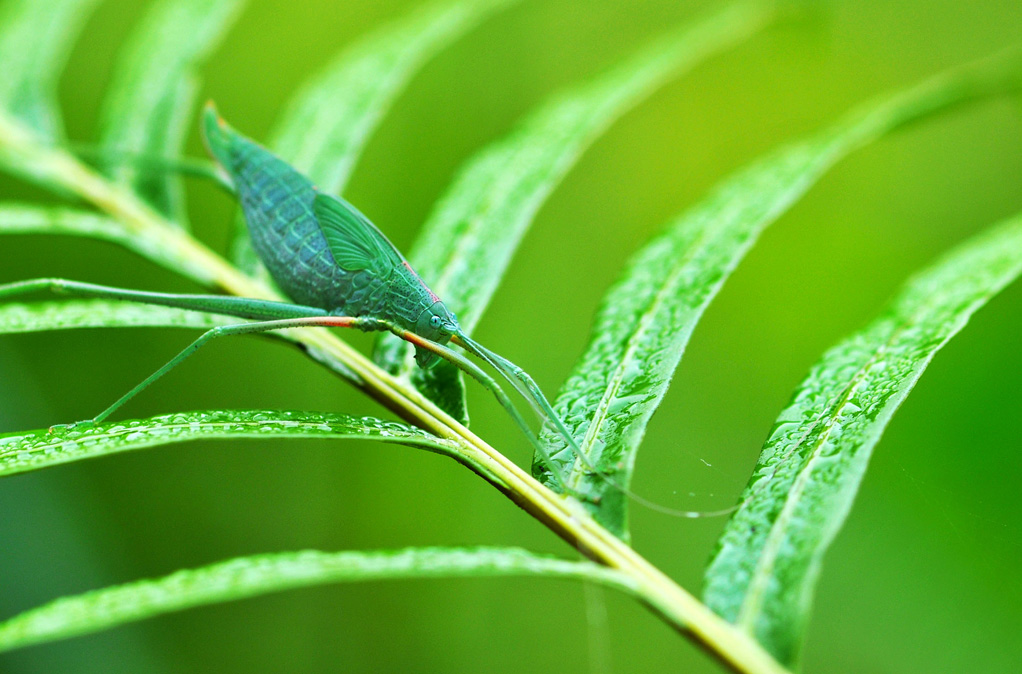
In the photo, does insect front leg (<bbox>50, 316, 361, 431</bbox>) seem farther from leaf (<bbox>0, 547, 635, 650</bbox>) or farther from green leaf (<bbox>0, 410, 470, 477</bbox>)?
leaf (<bbox>0, 547, 635, 650</bbox>)

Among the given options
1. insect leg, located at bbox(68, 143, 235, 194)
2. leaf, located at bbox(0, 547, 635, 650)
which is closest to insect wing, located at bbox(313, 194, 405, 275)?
insect leg, located at bbox(68, 143, 235, 194)

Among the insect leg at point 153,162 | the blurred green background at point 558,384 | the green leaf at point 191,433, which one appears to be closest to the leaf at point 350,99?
the insect leg at point 153,162

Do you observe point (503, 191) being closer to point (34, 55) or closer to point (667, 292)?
point (667, 292)

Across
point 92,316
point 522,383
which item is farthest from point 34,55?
point 522,383

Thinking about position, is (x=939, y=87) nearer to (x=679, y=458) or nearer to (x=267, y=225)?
(x=679, y=458)

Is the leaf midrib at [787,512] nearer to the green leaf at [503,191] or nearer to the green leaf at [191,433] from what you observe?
the green leaf at [191,433]

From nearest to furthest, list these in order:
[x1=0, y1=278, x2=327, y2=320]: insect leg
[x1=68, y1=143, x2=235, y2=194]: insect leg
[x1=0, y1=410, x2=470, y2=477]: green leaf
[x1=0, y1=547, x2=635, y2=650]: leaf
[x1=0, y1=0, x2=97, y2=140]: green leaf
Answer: [x1=0, y1=547, x2=635, y2=650]: leaf → [x1=0, y1=410, x2=470, y2=477]: green leaf → [x1=0, y1=278, x2=327, y2=320]: insect leg → [x1=68, y1=143, x2=235, y2=194]: insect leg → [x1=0, y1=0, x2=97, y2=140]: green leaf
